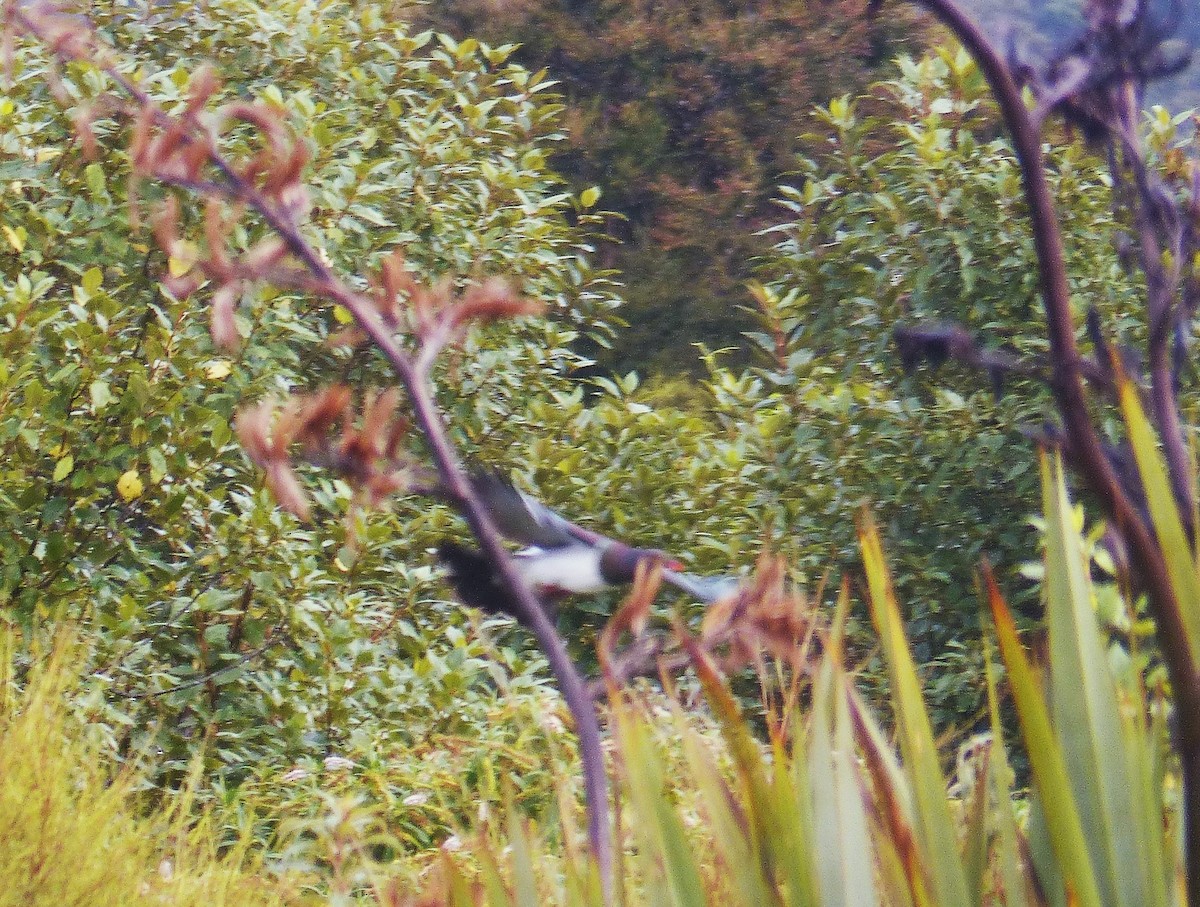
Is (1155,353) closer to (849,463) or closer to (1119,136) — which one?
(1119,136)

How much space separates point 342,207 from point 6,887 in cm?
316

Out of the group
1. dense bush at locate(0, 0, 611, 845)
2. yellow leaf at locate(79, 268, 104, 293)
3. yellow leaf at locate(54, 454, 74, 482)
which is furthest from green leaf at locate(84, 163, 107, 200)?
yellow leaf at locate(54, 454, 74, 482)

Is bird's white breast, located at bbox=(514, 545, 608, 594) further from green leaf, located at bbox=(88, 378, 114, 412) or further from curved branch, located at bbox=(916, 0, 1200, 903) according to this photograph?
green leaf, located at bbox=(88, 378, 114, 412)

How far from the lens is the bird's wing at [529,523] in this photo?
7.36ft

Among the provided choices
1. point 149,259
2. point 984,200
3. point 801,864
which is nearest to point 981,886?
point 801,864

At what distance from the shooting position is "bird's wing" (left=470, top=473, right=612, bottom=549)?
2.24 metres

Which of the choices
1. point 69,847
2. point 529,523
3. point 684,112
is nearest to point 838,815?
point 529,523

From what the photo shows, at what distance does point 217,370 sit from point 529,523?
198cm

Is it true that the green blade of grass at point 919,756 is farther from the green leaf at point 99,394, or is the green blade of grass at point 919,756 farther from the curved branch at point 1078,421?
the green leaf at point 99,394

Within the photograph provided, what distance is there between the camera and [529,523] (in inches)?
91.4

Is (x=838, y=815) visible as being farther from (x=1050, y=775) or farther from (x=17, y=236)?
(x=17, y=236)

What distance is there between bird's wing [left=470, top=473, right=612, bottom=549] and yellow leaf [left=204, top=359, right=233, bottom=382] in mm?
1744

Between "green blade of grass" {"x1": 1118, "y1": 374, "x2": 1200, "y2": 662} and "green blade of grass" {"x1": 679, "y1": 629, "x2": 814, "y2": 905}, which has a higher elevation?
"green blade of grass" {"x1": 1118, "y1": 374, "x2": 1200, "y2": 662}

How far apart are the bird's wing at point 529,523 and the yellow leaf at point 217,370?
5.72 feet
